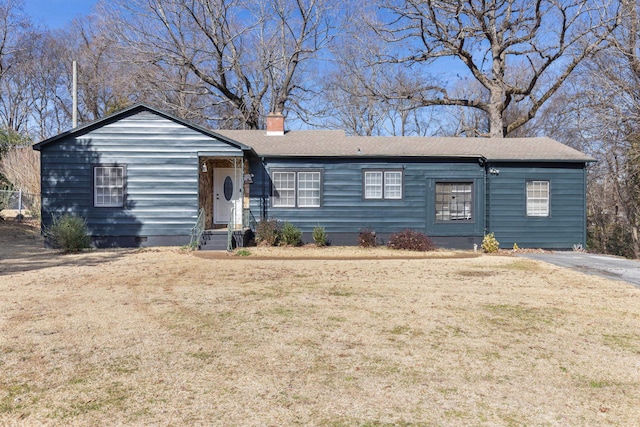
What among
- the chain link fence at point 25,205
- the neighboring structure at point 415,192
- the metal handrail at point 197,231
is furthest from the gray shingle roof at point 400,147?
the chain link fence at point 25,205

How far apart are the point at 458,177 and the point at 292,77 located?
18390 millimetres

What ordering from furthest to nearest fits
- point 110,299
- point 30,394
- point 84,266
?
1. point 84,266
2. point 110,299
3. point 30,394

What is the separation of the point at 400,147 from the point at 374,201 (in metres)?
2.32

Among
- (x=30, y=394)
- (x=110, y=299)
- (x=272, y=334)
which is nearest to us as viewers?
(x=30, y=394)

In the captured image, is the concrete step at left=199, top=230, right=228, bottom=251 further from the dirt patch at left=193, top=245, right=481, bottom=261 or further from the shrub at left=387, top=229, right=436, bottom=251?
the shrub at left=387, top=229, right=436, bottom=251

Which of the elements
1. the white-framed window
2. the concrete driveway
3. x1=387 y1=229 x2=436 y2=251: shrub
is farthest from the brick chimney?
the concrete driveway

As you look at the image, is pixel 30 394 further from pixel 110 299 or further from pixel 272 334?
pixel 110 299

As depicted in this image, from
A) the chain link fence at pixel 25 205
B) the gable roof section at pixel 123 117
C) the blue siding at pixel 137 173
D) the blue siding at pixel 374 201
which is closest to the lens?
the gable roof section at pixel 123 117

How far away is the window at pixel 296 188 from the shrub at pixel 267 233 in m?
0.88

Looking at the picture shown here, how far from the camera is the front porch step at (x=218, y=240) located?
13.6m

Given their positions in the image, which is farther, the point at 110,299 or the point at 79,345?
the point at 110,299

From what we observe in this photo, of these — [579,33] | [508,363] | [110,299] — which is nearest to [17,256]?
[110,299]

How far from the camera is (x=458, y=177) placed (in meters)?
15.1

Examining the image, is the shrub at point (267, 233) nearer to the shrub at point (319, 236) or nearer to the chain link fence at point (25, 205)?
the shrub at point (319, 236)
